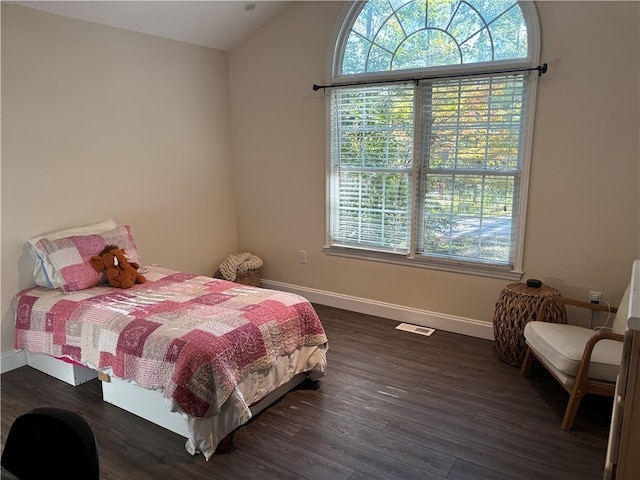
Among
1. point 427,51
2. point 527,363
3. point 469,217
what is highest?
point 427,51

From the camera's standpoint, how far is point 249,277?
4641mm

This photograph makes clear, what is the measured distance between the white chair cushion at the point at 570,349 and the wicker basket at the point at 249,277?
2.57 m

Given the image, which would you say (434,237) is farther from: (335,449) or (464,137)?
(335,449)

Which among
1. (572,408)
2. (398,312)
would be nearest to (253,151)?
(398,312)

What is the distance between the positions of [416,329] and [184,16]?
306 cm

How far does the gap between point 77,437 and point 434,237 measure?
3152 millimetres

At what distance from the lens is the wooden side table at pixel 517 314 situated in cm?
312

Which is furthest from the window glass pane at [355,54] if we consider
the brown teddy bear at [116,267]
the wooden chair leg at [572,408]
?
the wooden chair leg at [572,408]

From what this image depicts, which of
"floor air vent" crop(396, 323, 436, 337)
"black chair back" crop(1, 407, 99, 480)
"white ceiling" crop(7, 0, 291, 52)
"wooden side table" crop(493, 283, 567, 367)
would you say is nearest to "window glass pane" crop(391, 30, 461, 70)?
"white ceiling" crop(7, 0, 291, 52)

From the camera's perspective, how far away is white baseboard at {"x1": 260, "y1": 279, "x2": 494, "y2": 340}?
3.74 m

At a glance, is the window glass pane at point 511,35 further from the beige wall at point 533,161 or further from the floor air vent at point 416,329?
the floor air vent at point 416,329

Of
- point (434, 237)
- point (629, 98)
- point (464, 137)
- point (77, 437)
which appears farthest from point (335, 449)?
point (629, 98)

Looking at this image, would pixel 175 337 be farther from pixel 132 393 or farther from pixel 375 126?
pixel 375 126

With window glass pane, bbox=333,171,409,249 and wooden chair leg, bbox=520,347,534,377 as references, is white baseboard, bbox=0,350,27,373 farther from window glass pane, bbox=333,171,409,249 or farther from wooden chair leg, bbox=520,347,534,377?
wooden chair leg, bbox=520,347,534,377
